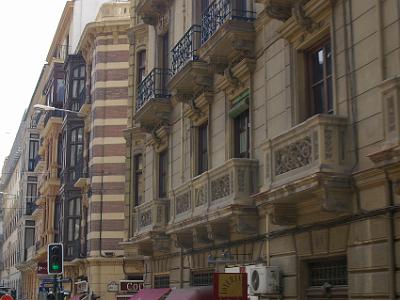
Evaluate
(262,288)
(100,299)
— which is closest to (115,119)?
(100,299)

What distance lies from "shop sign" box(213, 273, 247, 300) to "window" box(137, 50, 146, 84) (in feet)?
51.2

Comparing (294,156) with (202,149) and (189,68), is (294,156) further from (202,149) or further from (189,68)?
Answer: (202,149)

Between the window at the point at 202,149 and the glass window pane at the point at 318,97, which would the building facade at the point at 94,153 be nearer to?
the window at the point at 202,149

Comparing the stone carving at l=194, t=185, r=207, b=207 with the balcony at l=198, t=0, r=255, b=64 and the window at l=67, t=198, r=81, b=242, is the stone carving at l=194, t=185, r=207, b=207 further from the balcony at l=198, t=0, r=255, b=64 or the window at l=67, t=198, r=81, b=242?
the window at l=67, t=198, r=81, b=242

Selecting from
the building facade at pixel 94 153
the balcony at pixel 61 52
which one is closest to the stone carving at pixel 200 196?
the building facade at pixel 94 153

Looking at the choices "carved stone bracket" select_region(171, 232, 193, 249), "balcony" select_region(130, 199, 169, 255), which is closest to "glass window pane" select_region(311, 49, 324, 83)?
"carved stone bracket" select_region(171, 232, 193, 249)

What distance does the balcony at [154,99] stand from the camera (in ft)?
69.9

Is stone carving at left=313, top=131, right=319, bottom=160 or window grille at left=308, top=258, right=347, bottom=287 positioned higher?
stone carving at left=313, top=131, right=319, bottom=160

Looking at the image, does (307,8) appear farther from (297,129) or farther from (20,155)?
(20,155)

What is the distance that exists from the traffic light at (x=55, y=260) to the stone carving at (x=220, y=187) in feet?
11.4

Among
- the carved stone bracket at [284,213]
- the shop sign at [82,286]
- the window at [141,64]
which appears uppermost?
the window at [141,64]

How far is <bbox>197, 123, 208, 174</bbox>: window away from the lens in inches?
742

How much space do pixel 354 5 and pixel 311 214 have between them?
3.61 metres

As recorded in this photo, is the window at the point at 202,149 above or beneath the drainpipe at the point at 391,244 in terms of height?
above
